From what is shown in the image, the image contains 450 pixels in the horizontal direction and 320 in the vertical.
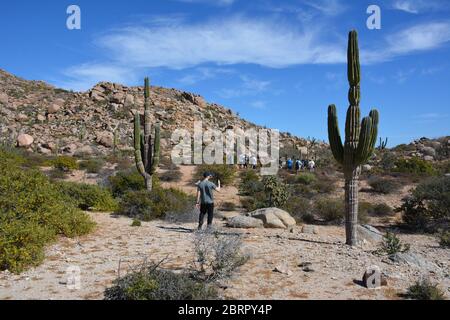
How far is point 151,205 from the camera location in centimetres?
1198

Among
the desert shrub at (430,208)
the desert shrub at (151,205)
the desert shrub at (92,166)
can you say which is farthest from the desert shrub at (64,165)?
the desert shrub at (430,208)

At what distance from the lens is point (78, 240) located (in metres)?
7.96

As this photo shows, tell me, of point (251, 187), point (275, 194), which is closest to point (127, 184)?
point (251, 187)

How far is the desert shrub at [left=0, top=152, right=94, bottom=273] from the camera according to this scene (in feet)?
19.2

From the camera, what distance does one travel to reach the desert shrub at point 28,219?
19.2 feet

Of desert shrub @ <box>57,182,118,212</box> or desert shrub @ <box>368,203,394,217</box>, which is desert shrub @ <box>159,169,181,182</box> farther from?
desert shrub @ <box>368,203,394,217</box>

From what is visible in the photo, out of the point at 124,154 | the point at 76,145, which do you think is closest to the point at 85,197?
the point at 124,154

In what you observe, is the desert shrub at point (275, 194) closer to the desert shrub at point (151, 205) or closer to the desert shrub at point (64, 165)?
the desert shrub at point (151, 205)

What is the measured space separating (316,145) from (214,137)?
54.4 ft

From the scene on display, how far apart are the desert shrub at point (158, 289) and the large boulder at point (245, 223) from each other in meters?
5.50

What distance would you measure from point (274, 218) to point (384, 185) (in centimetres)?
969

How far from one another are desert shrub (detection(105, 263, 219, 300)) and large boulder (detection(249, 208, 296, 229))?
18.9 feet

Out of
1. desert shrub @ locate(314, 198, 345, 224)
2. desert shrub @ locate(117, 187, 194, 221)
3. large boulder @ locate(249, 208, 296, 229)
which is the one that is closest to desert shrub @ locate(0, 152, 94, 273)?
desert shrub @ locate(117, 187, 194, 221)
